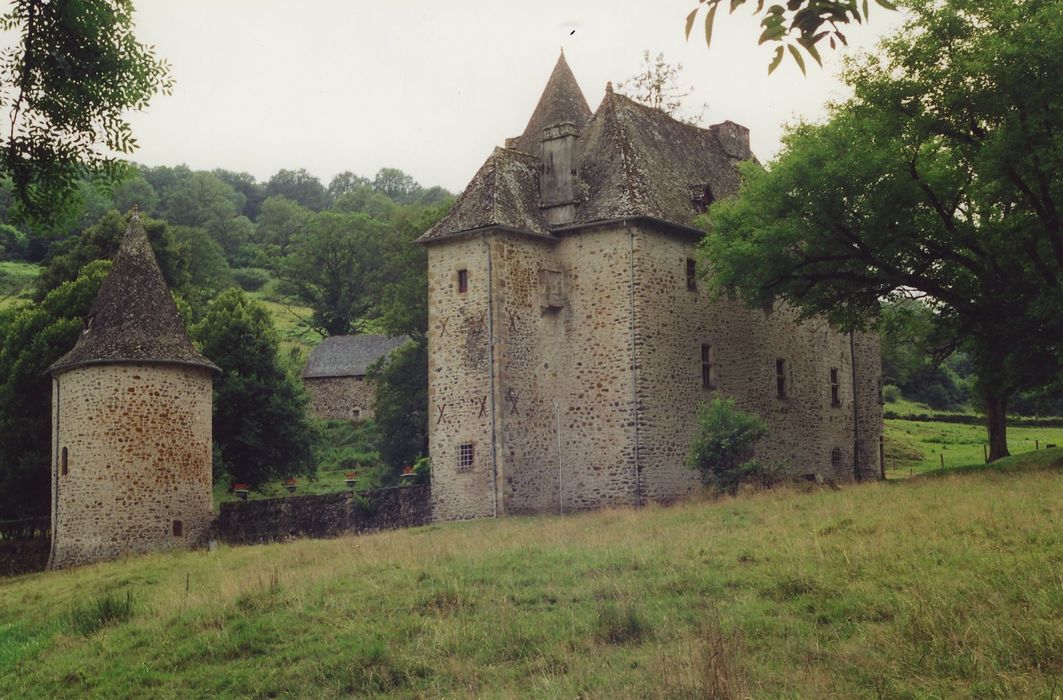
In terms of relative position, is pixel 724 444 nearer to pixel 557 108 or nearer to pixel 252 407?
pixel 557 108

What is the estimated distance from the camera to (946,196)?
27.9 meters

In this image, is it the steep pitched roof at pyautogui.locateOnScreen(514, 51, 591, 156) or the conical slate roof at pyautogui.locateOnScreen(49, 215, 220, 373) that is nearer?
the conical slate roof at pyautogui.locateOnScreen(49, 215, 220, 373)

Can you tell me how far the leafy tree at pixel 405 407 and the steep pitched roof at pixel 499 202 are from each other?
44.8 feet

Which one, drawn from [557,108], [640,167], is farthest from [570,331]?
[557,108]

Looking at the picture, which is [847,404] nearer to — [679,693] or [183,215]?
[679,693]

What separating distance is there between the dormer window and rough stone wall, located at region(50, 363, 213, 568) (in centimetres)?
1595

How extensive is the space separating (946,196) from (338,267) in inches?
2487

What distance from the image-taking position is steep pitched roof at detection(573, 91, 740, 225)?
109 feet

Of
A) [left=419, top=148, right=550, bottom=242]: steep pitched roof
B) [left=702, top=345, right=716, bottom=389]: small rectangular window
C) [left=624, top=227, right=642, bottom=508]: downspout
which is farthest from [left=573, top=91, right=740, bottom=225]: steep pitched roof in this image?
[left=702, top=345, right=716, bottom=389]: small rectangular window

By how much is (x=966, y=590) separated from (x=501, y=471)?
1952 centimetres

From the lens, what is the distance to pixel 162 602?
17.9 meters

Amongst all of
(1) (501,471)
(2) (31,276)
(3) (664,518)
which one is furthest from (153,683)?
(2) (31,276)

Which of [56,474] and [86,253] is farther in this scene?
[86,253]

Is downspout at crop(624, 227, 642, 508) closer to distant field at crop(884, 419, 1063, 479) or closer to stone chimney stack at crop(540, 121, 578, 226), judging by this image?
stone chimney stack at crop(540, 121, 578, 226)
